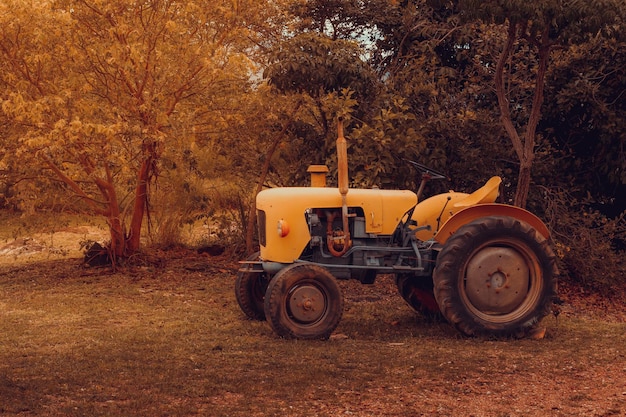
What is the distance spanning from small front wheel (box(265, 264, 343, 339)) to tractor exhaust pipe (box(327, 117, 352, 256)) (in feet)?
1.28

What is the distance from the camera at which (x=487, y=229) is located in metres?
7.58

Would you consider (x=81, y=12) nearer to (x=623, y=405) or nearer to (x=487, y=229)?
(x=487, y=229)

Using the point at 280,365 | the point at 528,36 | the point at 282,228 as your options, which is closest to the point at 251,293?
the point at 282,228

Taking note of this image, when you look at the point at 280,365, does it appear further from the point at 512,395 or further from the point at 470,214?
the point at 470,214

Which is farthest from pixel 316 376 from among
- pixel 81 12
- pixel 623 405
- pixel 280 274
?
pixel 81 12

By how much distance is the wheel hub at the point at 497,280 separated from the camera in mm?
7668

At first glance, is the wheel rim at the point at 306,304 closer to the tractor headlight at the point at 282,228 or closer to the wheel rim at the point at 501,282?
the tractor headlight at the point at 282,228

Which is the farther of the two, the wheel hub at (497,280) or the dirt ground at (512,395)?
the wheel hub at (497,280)

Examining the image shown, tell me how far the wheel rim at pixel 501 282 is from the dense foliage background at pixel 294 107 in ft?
11.4

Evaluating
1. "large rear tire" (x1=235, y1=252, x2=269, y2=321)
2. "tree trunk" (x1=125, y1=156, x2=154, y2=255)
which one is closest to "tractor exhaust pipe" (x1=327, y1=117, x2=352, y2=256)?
"large rear tire" (x1=235, y1=252, x2=269, y2=321)

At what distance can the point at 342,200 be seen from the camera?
7.83 m

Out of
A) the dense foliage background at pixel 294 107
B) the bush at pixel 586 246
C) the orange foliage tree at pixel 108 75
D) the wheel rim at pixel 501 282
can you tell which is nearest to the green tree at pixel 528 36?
the dense foliage background at pixel 294 107

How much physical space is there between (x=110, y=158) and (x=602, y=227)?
6476mm

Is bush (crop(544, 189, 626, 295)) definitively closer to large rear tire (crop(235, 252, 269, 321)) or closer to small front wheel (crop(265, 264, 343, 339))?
large rear tire (crop(235, 252, 269, 321))
